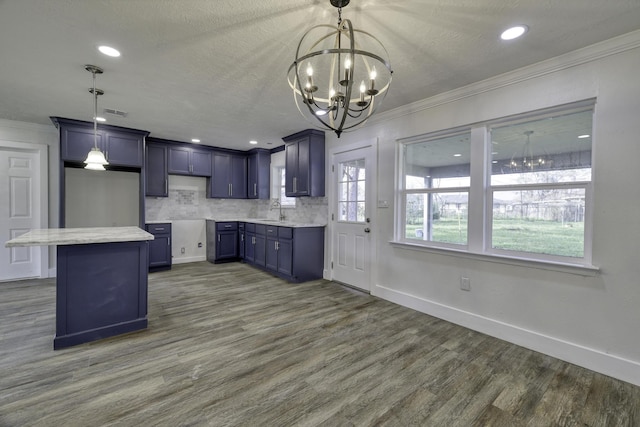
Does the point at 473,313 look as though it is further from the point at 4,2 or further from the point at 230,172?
the point at 230,172

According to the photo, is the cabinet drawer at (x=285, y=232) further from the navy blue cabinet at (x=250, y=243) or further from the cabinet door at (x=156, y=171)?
the cabinet door at (x=156, y=171)

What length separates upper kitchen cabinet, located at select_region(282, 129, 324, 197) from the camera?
4.65 m

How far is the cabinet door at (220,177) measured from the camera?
607cm

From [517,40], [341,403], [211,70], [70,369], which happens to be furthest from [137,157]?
[517,40]

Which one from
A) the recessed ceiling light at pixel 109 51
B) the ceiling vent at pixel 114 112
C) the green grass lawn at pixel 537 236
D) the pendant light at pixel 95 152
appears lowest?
the green grass lawn at pixel 537 236

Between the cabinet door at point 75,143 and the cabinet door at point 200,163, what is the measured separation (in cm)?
169

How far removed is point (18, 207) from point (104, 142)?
1659mm

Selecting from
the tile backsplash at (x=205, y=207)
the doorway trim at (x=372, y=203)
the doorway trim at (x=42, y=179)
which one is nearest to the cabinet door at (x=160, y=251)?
the tile backsplash at (x=205, y=207)

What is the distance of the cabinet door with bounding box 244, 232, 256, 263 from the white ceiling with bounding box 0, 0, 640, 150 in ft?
9.30

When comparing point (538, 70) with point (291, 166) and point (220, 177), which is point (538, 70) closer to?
point (291, 166)

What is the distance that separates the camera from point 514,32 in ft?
6.65

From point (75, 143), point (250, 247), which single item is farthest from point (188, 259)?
point (75, 143)

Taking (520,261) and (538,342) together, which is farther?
(520,261)

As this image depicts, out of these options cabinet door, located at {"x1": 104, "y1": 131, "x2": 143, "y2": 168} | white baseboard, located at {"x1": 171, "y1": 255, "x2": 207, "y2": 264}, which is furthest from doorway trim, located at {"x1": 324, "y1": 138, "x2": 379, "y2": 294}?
cabinet door, located at {"x1": 104, "y1": 131, "x2": 143, "y2": 168}
